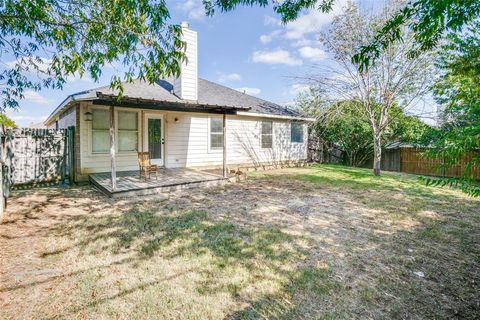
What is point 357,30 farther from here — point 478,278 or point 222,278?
point 222,278

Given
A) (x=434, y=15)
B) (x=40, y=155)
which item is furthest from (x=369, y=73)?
(x=40, y=155)

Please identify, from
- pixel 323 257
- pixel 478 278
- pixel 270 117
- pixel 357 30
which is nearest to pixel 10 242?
pixel 323 257

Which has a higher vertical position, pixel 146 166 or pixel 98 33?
pixel 98 33

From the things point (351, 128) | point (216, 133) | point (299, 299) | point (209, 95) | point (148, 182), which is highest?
point (209, 95)

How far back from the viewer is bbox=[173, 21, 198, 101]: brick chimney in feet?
33.8

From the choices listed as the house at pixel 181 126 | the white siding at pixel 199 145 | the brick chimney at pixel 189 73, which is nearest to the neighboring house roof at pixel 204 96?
the house at pixel 181 126

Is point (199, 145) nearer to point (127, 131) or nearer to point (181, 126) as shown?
point (181, 126)

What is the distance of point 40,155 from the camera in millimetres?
7953

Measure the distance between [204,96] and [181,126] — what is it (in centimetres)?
205

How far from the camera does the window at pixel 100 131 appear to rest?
854 cm

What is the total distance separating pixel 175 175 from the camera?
8.88 m

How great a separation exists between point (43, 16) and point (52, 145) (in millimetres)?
5310

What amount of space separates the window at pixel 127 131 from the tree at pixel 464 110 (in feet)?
29.1

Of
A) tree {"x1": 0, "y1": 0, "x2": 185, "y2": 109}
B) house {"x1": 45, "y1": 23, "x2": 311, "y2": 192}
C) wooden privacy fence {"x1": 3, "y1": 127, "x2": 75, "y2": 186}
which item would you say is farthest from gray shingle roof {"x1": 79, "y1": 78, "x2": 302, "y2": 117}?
tree {"x1": 0, "y1": 0, "x2": 185, "y2": 109}
